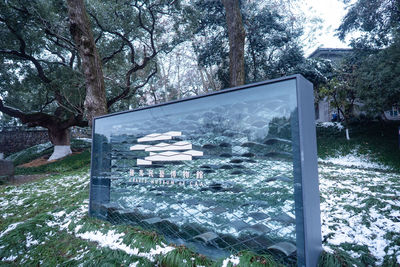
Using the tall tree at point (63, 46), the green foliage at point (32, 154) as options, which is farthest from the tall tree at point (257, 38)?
the green foliage at point (32, 154)

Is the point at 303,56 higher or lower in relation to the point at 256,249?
higher

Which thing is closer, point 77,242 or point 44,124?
point 77,242

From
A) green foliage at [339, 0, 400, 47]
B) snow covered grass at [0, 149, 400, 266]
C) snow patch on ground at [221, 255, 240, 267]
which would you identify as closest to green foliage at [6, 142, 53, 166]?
snow covered grass at [0, 149, 400, 266]

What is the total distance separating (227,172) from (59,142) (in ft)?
32.6

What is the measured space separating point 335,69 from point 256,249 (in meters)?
10.1

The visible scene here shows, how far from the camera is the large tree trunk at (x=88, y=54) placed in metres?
4.08

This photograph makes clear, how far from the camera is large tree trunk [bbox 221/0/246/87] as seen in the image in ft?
15.3

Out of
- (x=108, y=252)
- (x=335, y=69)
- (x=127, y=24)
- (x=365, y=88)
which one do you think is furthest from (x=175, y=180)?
(x=335, y=69)

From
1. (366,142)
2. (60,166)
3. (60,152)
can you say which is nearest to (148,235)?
(60,166)

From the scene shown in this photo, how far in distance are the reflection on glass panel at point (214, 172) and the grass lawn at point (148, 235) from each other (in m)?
0.17

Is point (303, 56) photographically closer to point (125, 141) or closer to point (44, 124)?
point (125, 141)

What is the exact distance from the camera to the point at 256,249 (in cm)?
181

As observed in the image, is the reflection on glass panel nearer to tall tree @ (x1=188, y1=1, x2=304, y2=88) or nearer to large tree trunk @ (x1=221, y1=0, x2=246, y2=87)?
large tree trunk @ (x1=221, y1=0, x2=246, y2=87)

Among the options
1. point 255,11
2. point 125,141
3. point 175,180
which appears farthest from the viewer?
point 255,11
